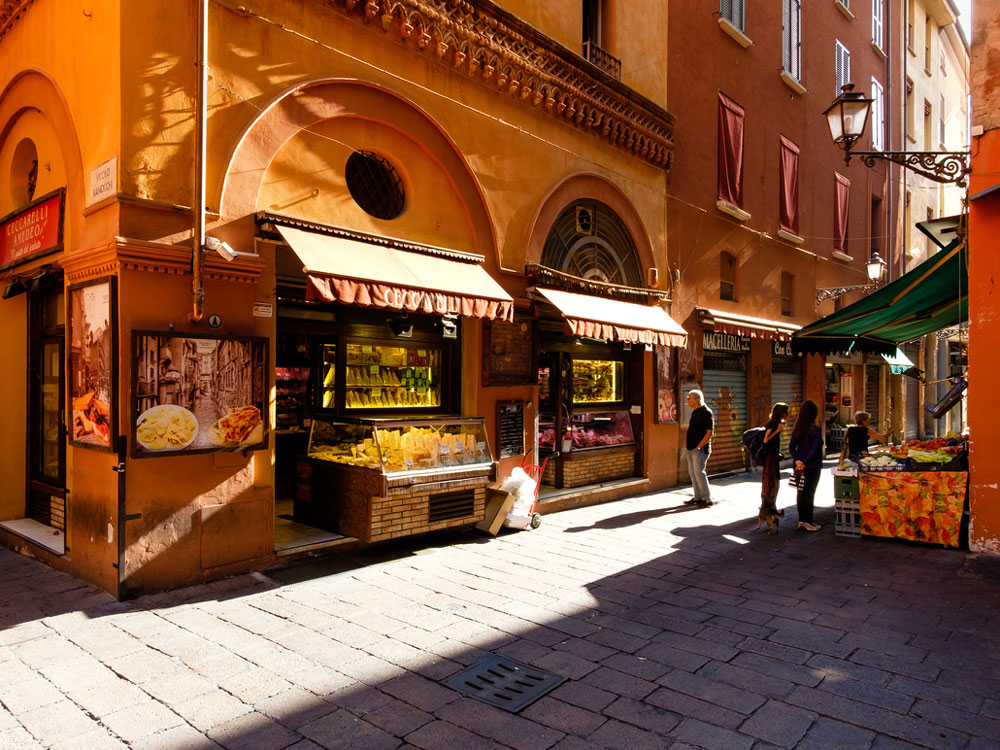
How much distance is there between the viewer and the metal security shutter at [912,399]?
22438 mm

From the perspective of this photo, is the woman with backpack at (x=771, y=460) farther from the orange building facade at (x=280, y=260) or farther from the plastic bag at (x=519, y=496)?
the plastic bag at (x=519, y=496)

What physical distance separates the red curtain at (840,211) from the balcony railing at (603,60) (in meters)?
9.70

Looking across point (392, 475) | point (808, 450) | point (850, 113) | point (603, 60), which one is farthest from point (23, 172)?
point (808, 450)

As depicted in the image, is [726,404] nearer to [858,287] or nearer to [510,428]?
[858,287]

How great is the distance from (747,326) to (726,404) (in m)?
1.65

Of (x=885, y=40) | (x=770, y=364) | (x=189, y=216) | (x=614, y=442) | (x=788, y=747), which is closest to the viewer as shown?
(x=788, y=747)

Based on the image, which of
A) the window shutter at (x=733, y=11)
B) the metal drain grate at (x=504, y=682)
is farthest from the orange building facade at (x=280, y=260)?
the window shutter at (x=733, y=11)

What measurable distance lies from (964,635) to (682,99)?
10.2 meters

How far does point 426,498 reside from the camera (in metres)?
7.27

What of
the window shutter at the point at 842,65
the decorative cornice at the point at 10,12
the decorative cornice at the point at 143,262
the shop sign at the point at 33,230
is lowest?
the decorative cornice at the point at 143,262

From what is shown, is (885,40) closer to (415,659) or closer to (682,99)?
(682,99)

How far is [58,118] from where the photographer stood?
22.0 feet

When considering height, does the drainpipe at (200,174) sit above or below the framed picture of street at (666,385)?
above

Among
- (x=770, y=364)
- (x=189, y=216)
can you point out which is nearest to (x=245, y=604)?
(x=189, y=216)
